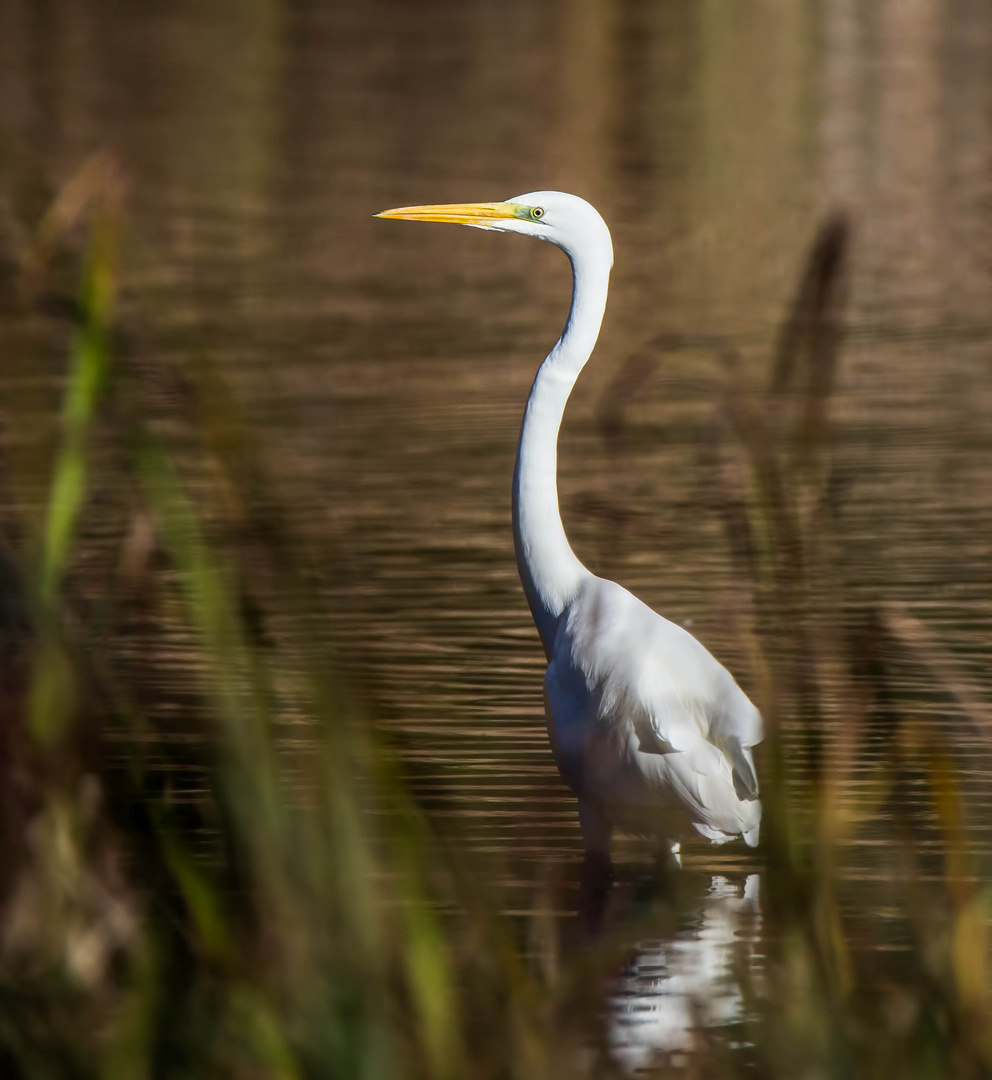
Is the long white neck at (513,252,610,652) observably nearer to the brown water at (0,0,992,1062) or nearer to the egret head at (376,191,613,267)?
the egret head at (376,191,613,267)

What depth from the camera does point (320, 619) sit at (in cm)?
144

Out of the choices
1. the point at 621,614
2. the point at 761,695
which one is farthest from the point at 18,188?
the point at 621,614

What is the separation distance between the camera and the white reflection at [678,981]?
2.54 m

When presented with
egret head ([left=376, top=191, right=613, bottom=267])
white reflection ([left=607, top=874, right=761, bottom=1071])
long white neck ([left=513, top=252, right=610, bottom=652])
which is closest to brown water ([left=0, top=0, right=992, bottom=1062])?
white reflection ([left=607, top=874, right=761, bottom=1071])

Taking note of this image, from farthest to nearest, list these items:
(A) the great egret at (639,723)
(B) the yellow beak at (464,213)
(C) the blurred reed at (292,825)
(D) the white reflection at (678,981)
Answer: (B) the yellow beak at (464,213), (A) the great egret at (639,723), (D) the white reflection at (678,981), (C) the blurred reed at (292,825)

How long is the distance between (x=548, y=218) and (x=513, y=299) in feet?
17.4

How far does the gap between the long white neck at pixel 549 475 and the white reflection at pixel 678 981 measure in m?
0.68

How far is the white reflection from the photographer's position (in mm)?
2545

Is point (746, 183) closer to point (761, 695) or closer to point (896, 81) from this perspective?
point (896, 81)

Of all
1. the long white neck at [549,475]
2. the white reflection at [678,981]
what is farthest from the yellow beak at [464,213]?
the white reflection at [678,981]

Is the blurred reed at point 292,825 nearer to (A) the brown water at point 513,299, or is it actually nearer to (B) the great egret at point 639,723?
(A) the brown water at point 513,299

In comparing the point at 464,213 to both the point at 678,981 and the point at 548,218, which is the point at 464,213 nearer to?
the point at 548,218

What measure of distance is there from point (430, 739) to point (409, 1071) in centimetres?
224

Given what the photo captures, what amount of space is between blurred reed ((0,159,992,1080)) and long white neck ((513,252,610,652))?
1.81m
